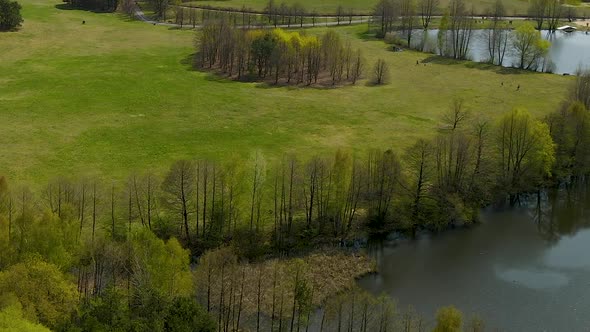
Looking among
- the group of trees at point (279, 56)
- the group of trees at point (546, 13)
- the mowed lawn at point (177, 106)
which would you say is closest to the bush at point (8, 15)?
the mowed lawn at point (177, 106)

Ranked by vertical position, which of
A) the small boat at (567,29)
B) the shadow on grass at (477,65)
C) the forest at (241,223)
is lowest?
the forest at (241,223)

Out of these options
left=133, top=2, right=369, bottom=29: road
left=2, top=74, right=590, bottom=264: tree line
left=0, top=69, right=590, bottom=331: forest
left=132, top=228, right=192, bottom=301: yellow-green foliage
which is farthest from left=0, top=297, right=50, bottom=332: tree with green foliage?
left=133, top=2, right=369, bottom=29: road

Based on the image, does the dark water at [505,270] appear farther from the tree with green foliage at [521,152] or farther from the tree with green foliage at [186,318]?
the tree with green foliage at [186,318]

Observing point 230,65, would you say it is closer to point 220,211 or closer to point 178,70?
point 178,70

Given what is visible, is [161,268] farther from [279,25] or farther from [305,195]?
[279,25]

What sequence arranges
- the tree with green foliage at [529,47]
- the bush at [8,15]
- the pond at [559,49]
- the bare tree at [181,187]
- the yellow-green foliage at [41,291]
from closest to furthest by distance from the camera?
the yellow-green foliage at [41,291], the bare tree at [181,187], the tree with green foliage at [529,47], the pond at [559,49], the bush at [8,15]
